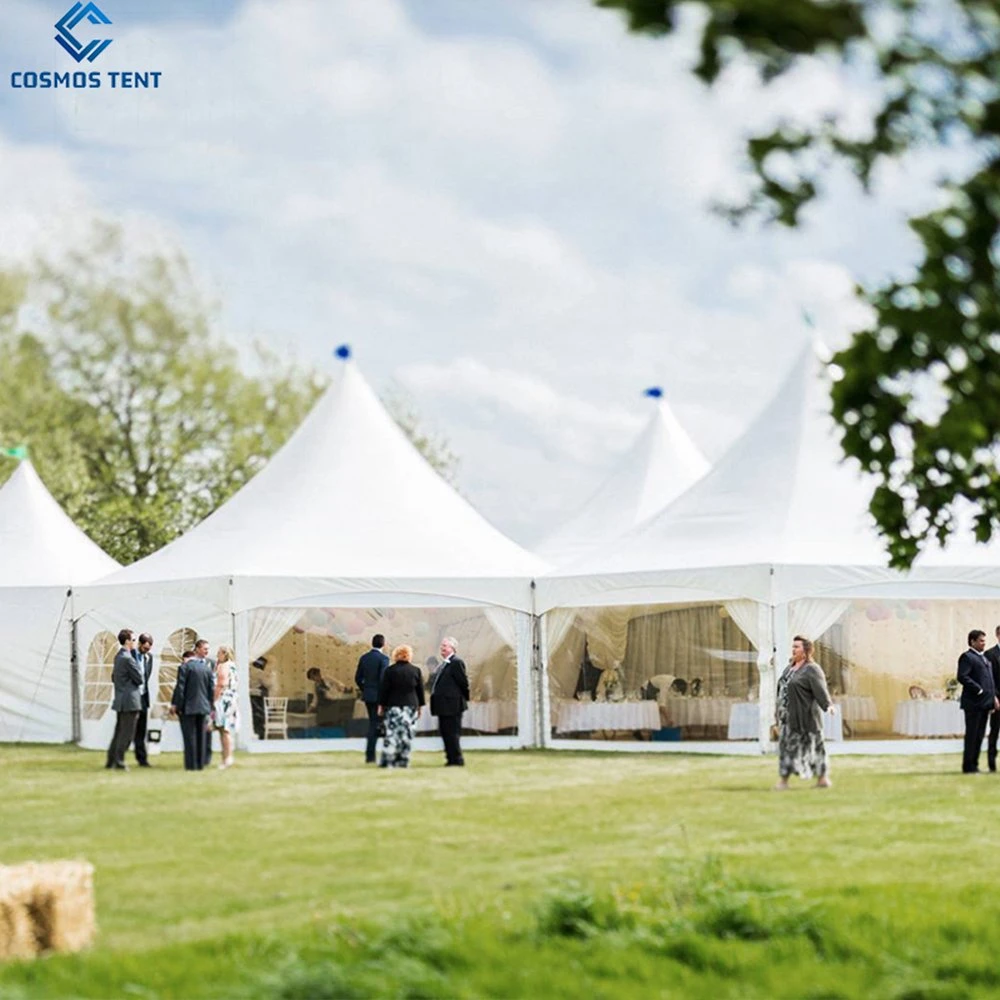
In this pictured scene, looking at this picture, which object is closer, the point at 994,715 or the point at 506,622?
the point at 994,715

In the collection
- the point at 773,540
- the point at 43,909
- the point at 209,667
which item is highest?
the point at 773,540

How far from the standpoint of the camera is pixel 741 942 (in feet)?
25.7

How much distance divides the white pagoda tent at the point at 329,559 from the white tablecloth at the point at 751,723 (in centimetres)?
270

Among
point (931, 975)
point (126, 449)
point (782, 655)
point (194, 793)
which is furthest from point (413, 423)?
point (931, 975)

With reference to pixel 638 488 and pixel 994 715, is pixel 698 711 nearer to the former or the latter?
pixel 994 715

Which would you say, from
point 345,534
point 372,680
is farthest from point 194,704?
point 345,534

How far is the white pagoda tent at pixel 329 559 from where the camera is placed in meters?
21.2

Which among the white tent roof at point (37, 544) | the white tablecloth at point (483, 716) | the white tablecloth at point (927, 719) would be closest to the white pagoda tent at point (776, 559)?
the white tablecloth at point (927, 719)

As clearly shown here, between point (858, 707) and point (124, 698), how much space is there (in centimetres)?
829

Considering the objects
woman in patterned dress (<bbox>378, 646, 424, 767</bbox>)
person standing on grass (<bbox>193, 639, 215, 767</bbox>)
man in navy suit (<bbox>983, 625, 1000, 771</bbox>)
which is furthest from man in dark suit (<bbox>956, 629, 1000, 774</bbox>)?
person standing on grass (<bbox>193, 639, 215, 767</bbox>)

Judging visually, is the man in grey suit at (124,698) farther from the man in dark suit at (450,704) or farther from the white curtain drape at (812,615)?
the white curtain drape at (812,615)

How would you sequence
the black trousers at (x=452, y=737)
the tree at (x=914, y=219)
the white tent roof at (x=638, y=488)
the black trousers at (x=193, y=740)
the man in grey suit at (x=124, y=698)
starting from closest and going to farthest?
the tree at (x=914, y=219)
the black trousers at (x=193, y=740)
the man in grey suit at (x=124, y=698)
the black trousers at (x=452, y=737)
the white tent roof at (x=638, y=488)

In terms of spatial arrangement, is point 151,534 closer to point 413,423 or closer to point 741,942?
point 413,423

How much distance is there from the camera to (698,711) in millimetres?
20812
